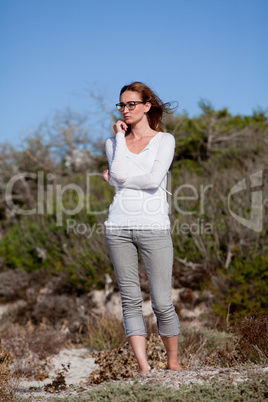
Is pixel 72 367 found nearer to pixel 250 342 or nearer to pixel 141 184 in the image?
pixel 250 342

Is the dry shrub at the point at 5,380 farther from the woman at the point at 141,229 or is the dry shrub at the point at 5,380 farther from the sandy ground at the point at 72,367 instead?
the woman at the point at 141,229

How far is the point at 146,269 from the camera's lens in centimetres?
297

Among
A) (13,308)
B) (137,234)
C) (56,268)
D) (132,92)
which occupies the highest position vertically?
(132,92)

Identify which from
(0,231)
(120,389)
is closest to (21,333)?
(120,389)

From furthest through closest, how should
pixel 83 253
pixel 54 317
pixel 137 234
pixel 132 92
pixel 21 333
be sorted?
pixel 83 253 < pixel 54 317 < pixel 21 333 < pixel 132 92 < pixel 137 234

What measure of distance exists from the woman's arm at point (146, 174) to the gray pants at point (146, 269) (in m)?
0.31

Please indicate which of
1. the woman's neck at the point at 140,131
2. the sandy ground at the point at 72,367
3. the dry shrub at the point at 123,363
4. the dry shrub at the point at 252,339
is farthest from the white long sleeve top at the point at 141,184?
the sandy ground at the point at 72,367

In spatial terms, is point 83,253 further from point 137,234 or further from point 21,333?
point 137,234

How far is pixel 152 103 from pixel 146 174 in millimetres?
630

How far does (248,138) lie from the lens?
10.8 meters

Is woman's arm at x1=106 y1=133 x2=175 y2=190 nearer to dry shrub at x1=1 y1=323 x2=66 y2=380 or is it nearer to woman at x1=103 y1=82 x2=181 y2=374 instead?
woman at x1=103 y1=82 x2=181 y2=374

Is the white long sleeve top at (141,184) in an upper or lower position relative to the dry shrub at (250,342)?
upper

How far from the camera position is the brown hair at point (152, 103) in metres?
3.16

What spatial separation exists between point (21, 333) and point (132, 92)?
407cm
